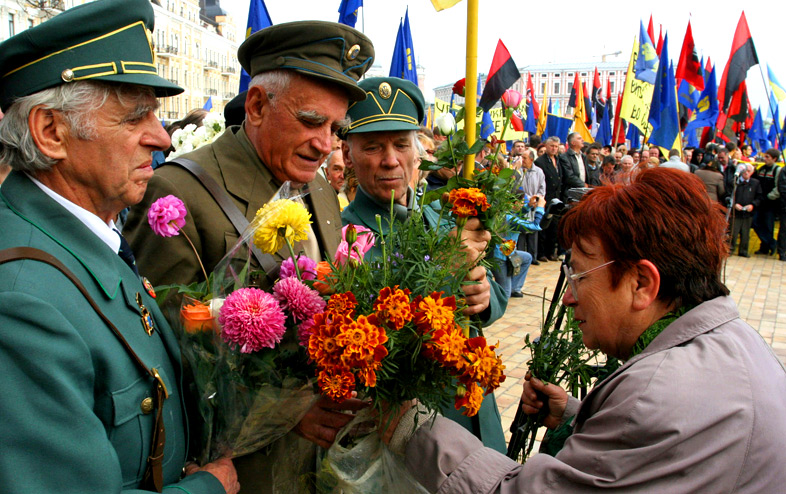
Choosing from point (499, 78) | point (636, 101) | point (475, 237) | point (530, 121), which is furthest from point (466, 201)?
point (530, 121)

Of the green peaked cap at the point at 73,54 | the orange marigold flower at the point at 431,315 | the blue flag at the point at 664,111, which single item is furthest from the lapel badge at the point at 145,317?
the blue flag at the point at 664,111

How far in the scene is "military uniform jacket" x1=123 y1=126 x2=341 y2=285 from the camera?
1757 millimetres

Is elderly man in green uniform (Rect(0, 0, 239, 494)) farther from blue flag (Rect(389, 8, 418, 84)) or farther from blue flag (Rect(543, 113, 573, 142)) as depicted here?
blue flag (Rect(543, 113, 573, 142))

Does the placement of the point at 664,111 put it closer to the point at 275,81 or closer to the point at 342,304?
the point at 275,81

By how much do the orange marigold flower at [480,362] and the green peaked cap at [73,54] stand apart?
3.22ft

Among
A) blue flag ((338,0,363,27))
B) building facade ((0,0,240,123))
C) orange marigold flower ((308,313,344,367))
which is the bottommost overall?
orange marigold flower ((308,313,344,367))

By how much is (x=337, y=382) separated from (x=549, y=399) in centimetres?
111

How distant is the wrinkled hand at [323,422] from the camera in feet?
5.28

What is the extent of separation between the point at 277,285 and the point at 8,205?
604 millimetres

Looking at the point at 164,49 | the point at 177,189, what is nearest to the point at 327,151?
the point at 177,189

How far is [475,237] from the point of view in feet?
5.51

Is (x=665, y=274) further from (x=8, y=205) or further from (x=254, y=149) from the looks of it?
(x=8, y=205)

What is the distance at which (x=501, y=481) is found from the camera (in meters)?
1.54

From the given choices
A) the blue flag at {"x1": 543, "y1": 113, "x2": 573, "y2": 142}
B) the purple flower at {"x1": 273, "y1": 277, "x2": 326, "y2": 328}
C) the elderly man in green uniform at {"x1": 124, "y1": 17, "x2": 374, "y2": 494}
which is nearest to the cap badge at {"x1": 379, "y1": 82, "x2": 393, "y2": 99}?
the elderly man in green uniform at {"x1": 124, "y1": 17, "x2": 374, "y2": 494}
